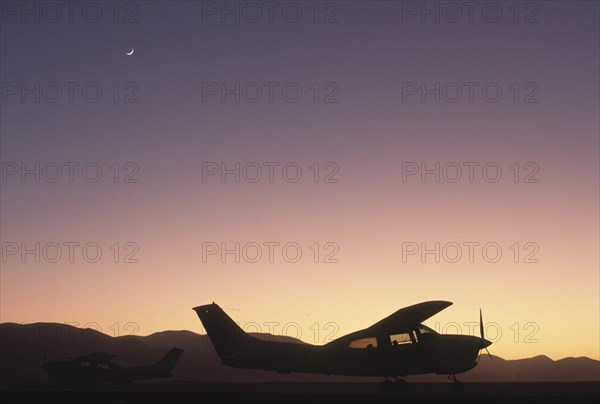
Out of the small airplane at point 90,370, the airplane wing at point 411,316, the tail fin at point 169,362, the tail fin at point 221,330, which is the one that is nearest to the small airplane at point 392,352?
the airplane wing at point 411,316

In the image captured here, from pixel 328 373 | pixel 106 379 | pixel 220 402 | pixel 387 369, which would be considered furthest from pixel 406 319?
pixel 106 379

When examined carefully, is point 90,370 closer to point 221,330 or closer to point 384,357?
point 221,330

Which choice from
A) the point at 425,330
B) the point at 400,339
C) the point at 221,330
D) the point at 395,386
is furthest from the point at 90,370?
the point at 425,330

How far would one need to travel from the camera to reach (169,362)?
4153 centimetres

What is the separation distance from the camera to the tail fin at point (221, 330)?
30.1 meters

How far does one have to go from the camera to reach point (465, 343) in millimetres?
27453

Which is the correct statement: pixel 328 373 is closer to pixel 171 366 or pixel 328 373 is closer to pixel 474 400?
pixel 474 400

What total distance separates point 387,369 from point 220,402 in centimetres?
969

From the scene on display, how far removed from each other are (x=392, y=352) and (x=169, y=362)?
59.9 ft

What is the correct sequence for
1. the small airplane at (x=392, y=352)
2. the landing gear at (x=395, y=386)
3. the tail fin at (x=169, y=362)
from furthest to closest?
the tail fin at (x=169, y=362) < the small airplane at (x=392, y=352) < the landing gear at (x=395, y=386)

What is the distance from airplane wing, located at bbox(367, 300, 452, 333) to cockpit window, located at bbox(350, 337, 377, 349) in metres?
0.38

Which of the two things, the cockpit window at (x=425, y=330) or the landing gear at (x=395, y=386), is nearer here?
the landing gear at (x=395, y=386)

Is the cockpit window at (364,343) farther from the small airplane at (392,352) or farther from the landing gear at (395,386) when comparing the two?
the landing gear at (395,386)

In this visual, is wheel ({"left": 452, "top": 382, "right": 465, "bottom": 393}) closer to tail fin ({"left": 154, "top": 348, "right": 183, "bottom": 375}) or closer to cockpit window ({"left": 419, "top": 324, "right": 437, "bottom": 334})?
cockpit window ({"left": 419, "top": 324, "right": 437, "bottom": 334})
